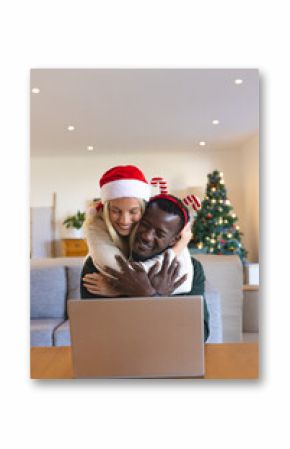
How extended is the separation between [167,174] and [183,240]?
23cm

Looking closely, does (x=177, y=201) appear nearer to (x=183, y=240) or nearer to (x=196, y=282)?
(x=183, y=240)

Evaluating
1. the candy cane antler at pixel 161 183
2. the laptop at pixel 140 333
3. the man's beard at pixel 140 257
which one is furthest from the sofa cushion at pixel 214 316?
the candy cane antler at pixel 161 183

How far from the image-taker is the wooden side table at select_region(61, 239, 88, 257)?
1770 millimetres

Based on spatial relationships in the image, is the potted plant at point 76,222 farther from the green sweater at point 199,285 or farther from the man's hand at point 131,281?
the green sweater at point 199,285

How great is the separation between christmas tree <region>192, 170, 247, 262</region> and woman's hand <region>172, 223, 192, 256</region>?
0.9 inches

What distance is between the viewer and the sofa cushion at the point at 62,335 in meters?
1.77

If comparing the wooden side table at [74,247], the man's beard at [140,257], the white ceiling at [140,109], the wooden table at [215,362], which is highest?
the white ceiling at [140,109]

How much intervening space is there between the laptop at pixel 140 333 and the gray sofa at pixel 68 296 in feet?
0.32

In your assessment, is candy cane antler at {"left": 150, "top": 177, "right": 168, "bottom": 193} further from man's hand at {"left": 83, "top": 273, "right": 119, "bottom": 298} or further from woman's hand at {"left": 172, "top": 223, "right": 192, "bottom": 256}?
man's hand at {"left": 83, "top": 273, "right": 119, "bottom": 298}

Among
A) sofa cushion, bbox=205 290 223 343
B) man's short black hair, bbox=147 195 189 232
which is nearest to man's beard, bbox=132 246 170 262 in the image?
man's short black hair, bbox=147 195 189 232

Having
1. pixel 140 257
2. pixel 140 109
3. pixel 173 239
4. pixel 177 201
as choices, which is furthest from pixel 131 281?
pixel 140 109

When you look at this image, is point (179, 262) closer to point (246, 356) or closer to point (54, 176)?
point (246, 356)
